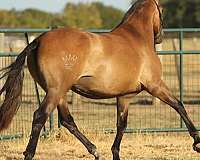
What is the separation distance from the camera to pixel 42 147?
8.76 m

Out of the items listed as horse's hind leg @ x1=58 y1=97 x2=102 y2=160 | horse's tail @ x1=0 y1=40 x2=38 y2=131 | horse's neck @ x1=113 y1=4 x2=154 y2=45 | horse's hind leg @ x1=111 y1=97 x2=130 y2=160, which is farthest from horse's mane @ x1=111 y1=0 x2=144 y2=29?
horse's tail @ x1=0 y1=40 x2=38 y2=131

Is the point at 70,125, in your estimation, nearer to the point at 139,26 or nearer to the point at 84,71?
the point at 84,71

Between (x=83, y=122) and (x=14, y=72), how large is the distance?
15.7 feet

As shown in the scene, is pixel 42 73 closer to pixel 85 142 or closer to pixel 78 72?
pixel 78 72

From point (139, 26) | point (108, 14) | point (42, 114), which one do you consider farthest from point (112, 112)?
point (108, 14)

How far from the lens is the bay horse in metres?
6.18

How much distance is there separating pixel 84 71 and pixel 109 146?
2.87m

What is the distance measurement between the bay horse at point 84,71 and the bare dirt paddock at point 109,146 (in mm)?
891

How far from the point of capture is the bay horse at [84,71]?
618 cm

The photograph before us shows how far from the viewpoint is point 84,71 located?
631 cm

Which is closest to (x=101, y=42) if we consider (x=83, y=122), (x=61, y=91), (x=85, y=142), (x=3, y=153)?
(x=61, y=91)

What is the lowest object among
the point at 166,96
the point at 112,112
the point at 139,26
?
the point at 112,112

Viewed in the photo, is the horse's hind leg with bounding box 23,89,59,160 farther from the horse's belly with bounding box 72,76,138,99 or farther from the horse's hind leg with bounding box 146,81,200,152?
the horse's hind leg with bounding box 146,81,200,152

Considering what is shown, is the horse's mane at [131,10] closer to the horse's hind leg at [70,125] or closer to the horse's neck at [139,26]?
the horse's neck at [139,26]
